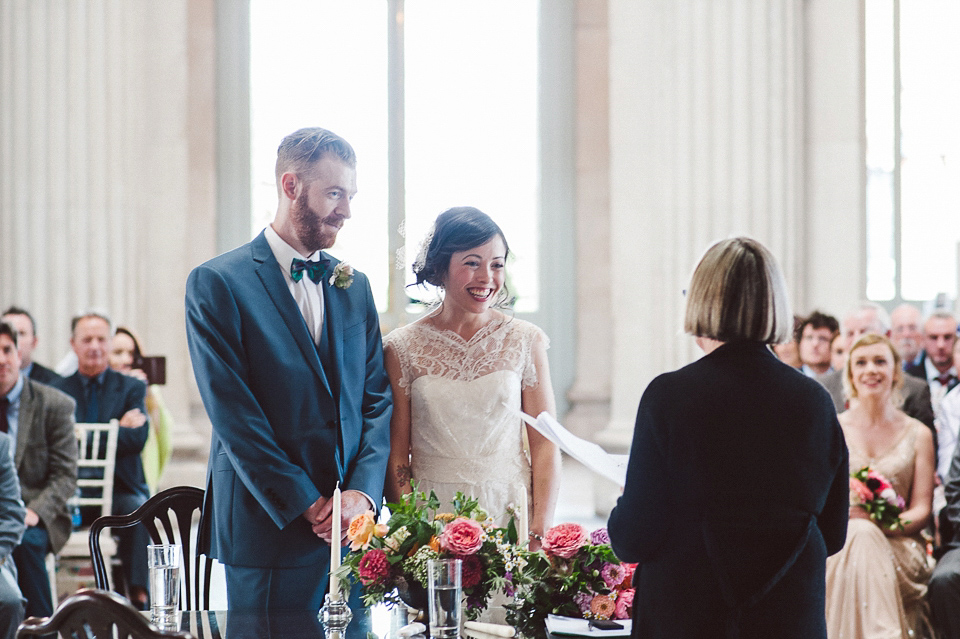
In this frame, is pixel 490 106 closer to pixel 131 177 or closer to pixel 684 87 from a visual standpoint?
pixel 684 87

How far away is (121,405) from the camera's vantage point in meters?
Answer: 5.83

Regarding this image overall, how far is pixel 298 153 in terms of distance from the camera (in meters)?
2.79

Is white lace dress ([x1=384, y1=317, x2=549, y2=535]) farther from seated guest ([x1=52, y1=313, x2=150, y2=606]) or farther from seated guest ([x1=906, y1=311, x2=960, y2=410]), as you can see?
seated guest ([x1=906, y1=311, x2=960, y2=410])

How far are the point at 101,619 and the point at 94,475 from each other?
170 inches

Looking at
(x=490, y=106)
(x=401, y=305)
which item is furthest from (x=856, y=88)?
(x=401, y=305)

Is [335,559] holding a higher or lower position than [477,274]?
lower

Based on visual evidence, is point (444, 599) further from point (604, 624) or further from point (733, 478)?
point (733, 478)

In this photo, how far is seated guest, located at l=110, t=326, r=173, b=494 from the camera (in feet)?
20.8

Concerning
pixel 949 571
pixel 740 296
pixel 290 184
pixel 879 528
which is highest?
pixel 290 184

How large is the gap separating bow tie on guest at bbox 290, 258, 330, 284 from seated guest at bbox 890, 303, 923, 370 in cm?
487

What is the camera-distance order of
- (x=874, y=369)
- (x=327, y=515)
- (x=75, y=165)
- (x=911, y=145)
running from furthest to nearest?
(x=911, y=145) → (x=75, y=165) → (x=874, y=369) → (x=327, y=515)

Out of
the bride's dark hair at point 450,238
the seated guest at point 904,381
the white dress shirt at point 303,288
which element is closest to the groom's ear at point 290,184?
the white dress shirt at point 303,288

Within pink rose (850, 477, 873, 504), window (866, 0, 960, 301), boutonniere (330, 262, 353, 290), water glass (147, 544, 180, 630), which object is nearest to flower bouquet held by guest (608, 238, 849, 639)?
water glass (147, 544, 180, 630)

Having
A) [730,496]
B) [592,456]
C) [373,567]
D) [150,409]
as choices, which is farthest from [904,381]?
[150,409]
